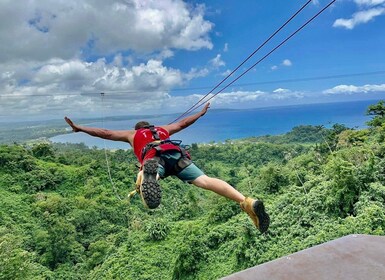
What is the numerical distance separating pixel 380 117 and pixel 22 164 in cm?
3040

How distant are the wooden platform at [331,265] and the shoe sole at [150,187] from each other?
120 centimetres

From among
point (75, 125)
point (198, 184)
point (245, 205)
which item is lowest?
point (245, 205)

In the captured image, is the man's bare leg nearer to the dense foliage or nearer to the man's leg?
the man's leg

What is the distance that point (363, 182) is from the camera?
1086cm

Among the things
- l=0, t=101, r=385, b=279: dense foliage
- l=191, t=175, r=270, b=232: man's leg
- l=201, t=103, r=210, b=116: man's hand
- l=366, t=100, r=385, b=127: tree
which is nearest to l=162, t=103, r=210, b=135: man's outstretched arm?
l=201, t=103, r=210, b=116: man's hand

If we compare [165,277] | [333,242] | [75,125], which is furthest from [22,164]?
[333,242]

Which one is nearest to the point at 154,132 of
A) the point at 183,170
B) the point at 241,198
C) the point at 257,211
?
the point at 183,170

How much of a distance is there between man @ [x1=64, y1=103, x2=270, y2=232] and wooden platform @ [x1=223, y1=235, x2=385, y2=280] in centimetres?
119

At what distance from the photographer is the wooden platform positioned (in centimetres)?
98

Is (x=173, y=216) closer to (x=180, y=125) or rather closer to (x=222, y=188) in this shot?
(x=180, y=125)

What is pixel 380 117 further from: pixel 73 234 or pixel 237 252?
pixel 73 234

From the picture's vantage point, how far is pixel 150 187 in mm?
2191

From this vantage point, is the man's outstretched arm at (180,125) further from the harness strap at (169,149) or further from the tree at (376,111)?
the tree at (376,111)

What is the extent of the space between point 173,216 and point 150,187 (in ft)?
68.1
